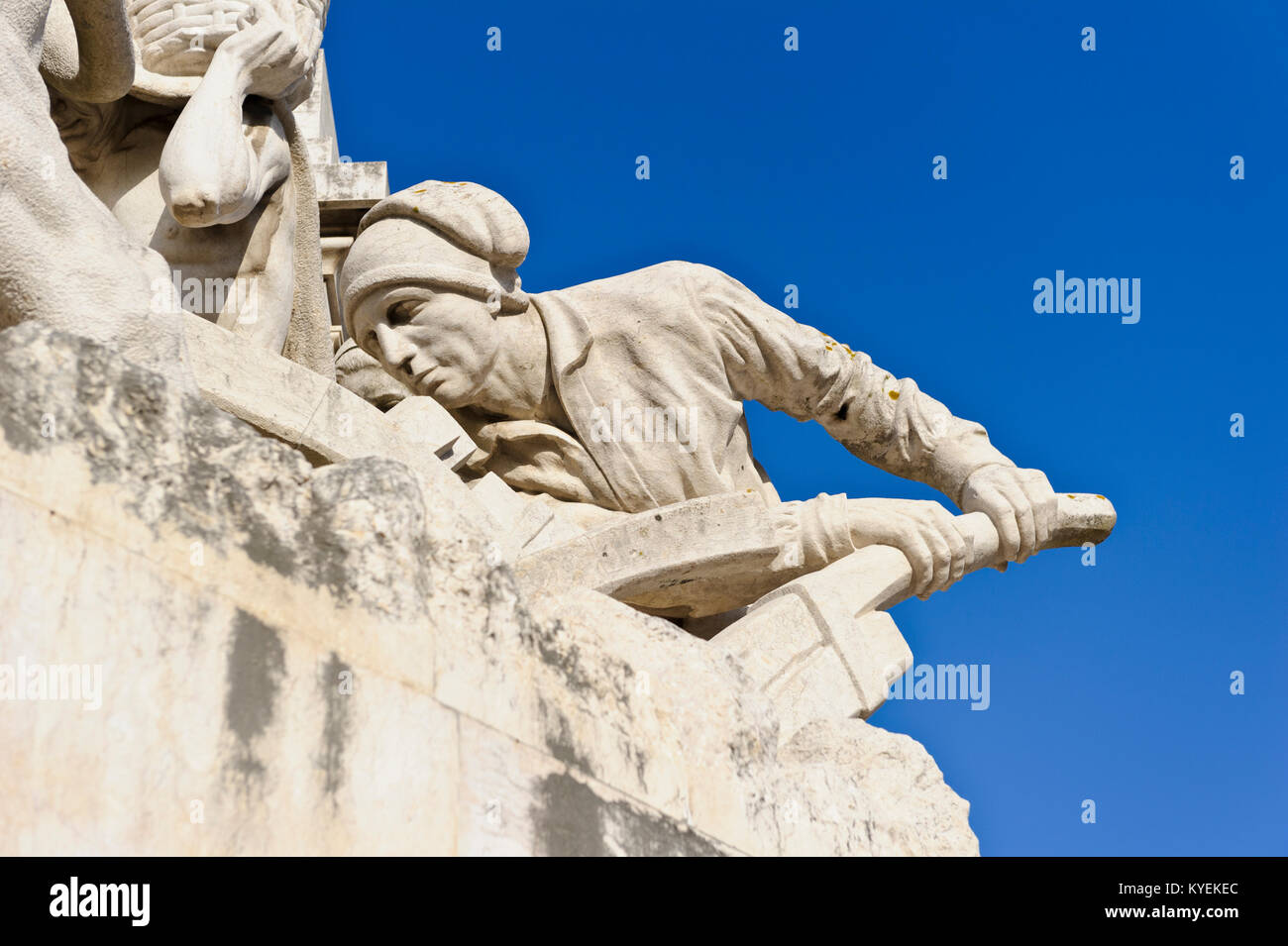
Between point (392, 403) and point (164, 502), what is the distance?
316 centimetres

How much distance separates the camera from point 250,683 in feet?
6.98

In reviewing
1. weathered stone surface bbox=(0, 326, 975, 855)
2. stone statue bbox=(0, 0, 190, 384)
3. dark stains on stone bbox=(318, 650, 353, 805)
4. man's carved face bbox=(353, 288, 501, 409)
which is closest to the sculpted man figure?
man's carved face bbox=(353, 288, 501, 409)

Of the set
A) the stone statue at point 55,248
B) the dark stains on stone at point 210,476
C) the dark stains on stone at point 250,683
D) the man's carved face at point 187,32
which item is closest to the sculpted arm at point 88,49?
the stone statue at point 55,248

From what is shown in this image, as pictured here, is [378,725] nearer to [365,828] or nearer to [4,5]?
[365,828]

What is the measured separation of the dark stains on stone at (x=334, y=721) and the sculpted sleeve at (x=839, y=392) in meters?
3.21

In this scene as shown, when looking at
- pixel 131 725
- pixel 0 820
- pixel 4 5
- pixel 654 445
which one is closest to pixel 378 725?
pixel 131 725

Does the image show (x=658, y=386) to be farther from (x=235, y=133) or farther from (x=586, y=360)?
(x=235, y=133)

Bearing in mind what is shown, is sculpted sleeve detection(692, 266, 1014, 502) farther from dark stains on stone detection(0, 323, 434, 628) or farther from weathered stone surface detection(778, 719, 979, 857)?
dark stains on stone detection(0, 323, 434, 628)

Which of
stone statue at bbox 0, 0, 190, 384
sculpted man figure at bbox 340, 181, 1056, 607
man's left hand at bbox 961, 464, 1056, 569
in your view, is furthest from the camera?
man's left hand at bbox 961, 464, 1056, 569

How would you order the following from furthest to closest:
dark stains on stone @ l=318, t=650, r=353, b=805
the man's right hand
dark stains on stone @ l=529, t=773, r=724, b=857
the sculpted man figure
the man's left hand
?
the man's left hand, the sculpted man figure, the man's right hand, dark stains on stone @ l=529, t=773, r=724, b=857, dark stains on stone @ l=318, t=650, r=353, b=805

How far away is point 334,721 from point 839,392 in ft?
11.9

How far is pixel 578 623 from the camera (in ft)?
9.20

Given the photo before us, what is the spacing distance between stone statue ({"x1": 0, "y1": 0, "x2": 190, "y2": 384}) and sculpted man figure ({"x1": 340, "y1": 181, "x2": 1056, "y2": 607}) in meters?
2.36

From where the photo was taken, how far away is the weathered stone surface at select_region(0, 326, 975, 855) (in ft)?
6.66
